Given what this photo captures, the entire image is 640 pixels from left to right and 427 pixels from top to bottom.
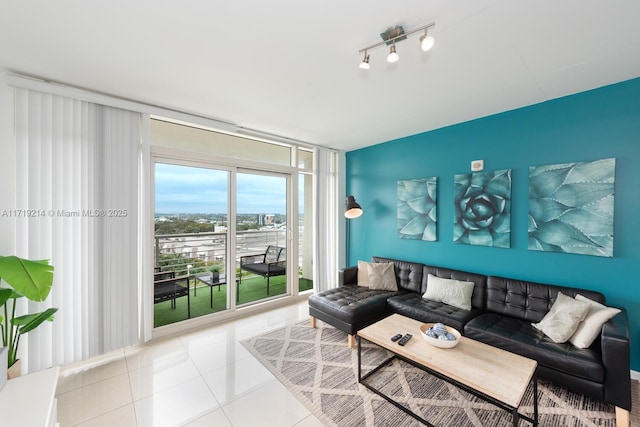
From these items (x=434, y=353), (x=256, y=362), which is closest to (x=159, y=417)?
(x=256, y=362)

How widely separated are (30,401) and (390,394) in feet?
7.93

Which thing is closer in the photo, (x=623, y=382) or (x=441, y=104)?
(x=623, y=382)

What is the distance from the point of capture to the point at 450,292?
9.84ft

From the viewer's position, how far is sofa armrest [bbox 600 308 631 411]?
5.73 ft

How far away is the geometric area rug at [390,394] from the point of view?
1845mm

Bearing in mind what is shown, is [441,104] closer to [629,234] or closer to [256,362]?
[629,234]

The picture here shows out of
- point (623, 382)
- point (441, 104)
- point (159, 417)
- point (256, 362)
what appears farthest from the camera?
point (441, 104)

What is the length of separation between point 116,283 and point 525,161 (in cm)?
463

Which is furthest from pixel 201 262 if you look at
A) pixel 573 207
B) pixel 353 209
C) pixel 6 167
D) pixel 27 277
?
pixel 573 207

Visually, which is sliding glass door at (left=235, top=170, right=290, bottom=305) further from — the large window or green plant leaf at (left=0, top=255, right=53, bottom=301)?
green plant leaf at (left=0, top=255, right=53, bottom=301)

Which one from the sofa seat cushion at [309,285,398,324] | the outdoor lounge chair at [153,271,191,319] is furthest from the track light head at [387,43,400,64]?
the outdoor lounge chair at [153,271,191,319]

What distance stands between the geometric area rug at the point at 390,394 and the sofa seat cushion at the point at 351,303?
373 mm

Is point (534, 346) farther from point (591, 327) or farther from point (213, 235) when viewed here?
point (213, 235)

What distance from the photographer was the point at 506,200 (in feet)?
9.62
